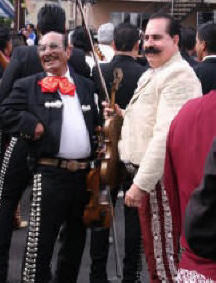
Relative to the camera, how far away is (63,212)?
173 inches

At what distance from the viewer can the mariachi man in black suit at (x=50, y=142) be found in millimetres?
4285

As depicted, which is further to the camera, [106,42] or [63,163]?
[106,42]

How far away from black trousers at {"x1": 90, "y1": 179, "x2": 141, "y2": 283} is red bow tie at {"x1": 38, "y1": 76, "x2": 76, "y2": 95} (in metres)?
0.98

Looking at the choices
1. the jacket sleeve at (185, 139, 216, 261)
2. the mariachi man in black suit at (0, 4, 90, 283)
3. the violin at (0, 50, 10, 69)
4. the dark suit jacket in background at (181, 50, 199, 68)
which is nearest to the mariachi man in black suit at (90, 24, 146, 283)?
the mariachi man in black suit at (0, 4, 90, 283)

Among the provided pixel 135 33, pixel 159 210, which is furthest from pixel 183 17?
pixel 159 210

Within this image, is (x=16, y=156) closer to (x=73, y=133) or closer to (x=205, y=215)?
(x=73, y=133)

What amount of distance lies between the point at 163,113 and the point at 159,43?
0.63 metres

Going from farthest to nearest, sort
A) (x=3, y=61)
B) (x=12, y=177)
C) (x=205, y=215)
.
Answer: (x=3, y=61) < (x=12, y=177) < (x=205, y=215)

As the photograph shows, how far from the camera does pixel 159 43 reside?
432 cm

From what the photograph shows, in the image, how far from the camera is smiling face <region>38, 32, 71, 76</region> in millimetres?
4434

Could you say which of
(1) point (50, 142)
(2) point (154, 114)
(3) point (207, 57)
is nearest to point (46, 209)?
(1) point (50, 142)

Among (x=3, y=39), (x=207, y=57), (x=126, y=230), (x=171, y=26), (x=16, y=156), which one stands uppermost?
(x=171, y=26)

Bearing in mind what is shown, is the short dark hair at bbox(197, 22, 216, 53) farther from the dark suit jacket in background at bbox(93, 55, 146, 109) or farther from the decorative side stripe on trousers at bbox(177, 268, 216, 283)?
the decorative side stripe on trousers at bbox(177, 268, 216, 283)

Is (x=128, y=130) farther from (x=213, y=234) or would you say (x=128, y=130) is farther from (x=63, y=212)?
(x=213, y=234)
